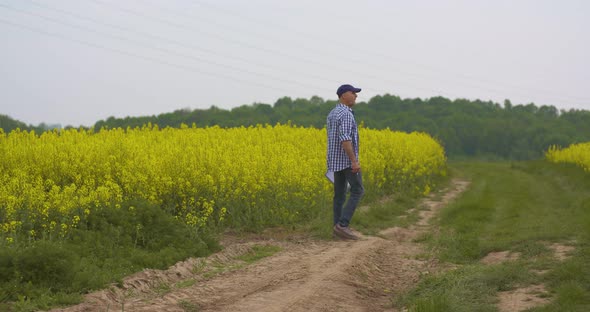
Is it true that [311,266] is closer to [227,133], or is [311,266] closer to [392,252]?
[392,252]

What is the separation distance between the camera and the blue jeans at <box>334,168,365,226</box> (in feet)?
35.3

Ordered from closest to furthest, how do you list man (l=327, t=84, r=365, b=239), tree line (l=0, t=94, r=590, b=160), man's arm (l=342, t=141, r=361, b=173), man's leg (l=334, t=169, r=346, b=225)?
man's arm (l=342, t=141, r=361, b=173) < man (l=327, t=84, r=365, b=239) < man's leg (l=334, t=169, r=346, b=225) < tree line (l=0, t=94, r=590, b=160)

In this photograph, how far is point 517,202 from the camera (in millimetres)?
17719

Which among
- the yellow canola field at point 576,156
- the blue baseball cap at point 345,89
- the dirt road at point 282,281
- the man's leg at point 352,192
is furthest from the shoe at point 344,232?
the yellow canola field at point 576,156

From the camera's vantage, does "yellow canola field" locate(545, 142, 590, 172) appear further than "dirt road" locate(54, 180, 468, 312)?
Yes

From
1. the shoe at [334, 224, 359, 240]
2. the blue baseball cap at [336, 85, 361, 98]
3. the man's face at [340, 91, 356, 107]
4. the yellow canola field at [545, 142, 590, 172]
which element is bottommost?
the shoe at [334, 224, 359, 240]

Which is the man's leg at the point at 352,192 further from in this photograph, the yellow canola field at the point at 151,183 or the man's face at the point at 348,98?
the yellow canola field at the point at 151,183

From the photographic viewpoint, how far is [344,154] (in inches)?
416

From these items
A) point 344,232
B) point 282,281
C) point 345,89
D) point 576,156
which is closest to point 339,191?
point 344,232

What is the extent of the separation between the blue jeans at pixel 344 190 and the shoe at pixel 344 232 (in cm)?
7

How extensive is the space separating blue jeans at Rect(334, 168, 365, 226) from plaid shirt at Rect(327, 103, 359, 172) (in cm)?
20

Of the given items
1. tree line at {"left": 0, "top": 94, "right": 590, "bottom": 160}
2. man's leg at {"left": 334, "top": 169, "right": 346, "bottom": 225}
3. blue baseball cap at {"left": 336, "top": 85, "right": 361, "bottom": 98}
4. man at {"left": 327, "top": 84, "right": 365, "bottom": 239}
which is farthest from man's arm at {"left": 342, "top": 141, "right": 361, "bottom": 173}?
tree line at {"left": 0, "top": 94, "right": 590, "bottom": 160}

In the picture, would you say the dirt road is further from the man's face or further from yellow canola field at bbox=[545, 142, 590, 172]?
yellow canola field at bbox=[545, 142, 590, 172]

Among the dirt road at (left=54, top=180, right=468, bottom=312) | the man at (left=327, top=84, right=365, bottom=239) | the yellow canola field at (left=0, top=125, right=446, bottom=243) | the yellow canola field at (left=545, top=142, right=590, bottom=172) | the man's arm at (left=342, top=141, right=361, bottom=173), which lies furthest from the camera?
the yellow canola field at (left=545, top=142, right=590, bottom=172)
